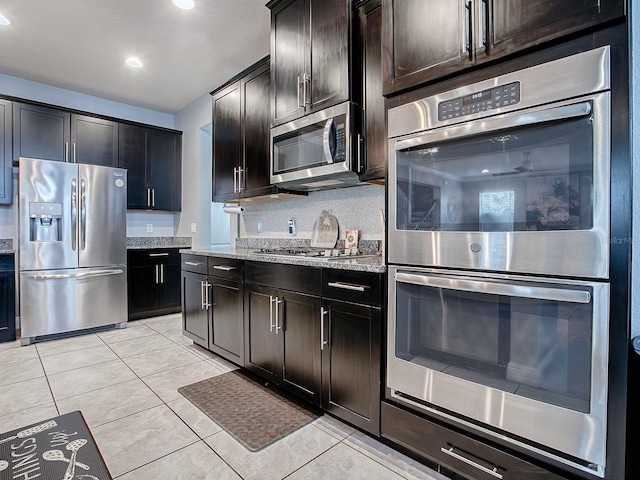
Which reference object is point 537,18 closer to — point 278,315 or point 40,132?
point 278,315

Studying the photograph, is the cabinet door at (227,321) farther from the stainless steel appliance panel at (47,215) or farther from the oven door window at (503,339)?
the stainless steel appliance panel at (47,215)

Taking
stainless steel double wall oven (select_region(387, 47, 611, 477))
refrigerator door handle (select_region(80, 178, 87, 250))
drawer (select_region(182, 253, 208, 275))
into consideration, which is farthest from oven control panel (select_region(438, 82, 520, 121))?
refrigerator door handle (select_region(80, 178, 87, 250))

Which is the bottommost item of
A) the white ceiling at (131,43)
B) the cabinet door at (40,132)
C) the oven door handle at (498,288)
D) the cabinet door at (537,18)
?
the oven door handle at (498,288)

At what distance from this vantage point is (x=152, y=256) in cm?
449

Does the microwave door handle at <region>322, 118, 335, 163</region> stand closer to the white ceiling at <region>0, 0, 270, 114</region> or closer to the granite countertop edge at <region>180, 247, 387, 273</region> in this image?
the granite countertop edge at <region>180, 247, 387, 273</region>

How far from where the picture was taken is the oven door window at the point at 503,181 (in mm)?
1143

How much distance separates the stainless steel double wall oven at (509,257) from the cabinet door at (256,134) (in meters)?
1.57

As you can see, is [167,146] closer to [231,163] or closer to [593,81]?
[231,163]

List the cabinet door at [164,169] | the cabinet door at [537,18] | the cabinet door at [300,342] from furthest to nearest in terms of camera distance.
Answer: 1. the cabinet door at [164,169]
2. the cabinet door at [300,342]
3. the cabinet door at [537,18]

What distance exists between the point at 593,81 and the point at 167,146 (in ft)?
16.3

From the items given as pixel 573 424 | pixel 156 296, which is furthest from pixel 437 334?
pixel 156 296

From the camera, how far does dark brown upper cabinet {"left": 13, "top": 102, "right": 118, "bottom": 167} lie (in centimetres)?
378

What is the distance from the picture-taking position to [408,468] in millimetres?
1604

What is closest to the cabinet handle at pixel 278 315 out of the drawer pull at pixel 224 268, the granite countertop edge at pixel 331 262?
the granite countertop edge at pixel 331 262
